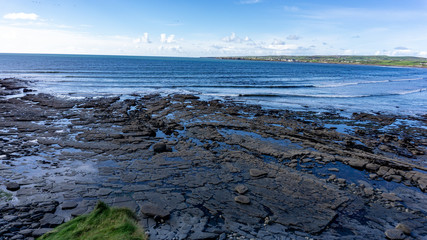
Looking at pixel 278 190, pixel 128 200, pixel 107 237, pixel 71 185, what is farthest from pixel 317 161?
pixel 71 185

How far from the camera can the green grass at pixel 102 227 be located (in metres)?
8.18

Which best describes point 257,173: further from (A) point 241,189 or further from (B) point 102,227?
(B) point 102,227

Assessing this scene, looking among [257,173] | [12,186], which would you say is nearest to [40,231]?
[12,186]

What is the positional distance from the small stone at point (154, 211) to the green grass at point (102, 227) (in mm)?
610

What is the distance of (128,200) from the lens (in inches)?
440

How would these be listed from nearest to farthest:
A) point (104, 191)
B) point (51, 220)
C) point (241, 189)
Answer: point (51, 220) < point (104, 191) < point (241, 189)

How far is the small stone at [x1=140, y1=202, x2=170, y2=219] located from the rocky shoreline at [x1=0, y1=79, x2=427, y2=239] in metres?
0.04

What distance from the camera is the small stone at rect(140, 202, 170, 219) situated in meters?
9.86

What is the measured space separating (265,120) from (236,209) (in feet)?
53.7

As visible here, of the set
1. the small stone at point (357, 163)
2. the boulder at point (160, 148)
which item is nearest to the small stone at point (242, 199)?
the boulder at point (160, 148)

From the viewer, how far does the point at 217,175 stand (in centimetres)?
1379

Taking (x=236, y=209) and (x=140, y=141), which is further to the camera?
(x=140, y=141)

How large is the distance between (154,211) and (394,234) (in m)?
9.50

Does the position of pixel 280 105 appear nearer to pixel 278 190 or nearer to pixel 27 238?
pixel 278 190
